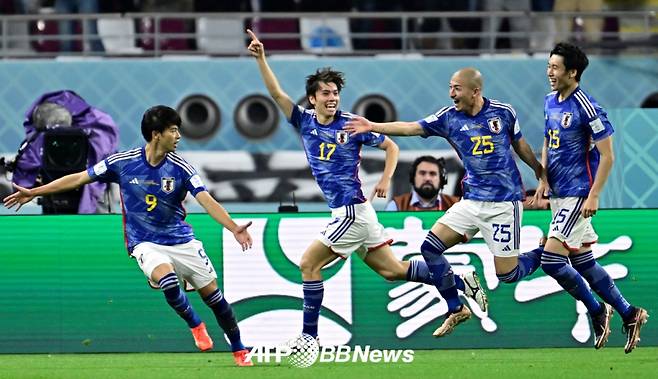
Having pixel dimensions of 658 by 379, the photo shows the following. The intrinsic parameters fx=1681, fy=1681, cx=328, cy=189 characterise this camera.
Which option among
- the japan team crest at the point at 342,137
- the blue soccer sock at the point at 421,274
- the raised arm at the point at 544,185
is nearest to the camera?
the raised arm at the point at 544,185

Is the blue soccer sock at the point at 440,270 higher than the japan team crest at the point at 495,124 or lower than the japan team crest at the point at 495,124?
lower

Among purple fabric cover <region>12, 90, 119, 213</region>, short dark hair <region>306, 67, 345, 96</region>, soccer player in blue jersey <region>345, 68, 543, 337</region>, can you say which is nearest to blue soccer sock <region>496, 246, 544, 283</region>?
soccer player in blue jersey <region>345, 68, 543, 337</region>

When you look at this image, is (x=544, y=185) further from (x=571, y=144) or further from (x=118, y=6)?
(x=118, y=6)

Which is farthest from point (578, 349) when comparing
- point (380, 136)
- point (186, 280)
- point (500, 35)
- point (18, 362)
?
point (500, 35)

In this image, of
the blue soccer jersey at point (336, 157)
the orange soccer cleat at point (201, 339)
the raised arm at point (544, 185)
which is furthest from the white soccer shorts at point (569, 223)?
the orange soccer cleat at point (201, 339)

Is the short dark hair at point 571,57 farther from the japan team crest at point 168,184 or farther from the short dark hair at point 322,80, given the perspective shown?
the japan team crest at point 168,184

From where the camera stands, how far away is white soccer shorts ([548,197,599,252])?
557 inches

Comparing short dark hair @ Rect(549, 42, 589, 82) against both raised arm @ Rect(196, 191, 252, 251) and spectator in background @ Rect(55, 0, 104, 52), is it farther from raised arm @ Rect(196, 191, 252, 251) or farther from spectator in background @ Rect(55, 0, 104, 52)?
spectator in background @ Rect(55, 0, 104, 52)

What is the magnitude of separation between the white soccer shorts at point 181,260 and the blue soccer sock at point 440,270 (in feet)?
6.18

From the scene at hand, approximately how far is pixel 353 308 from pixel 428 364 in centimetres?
217

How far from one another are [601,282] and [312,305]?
2498 mm

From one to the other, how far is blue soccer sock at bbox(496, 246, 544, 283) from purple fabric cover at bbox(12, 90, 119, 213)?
5.83 m

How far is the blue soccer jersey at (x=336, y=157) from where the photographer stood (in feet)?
47.8

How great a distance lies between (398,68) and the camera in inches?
964
